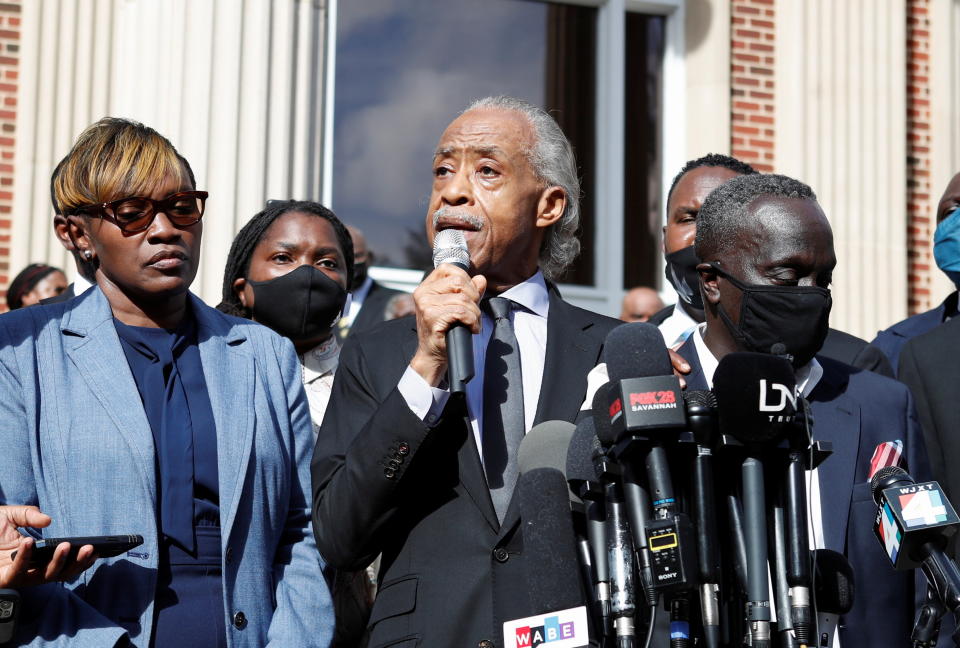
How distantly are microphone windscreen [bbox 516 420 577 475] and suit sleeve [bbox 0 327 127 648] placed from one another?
116cm

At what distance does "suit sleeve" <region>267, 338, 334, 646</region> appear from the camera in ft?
12.5

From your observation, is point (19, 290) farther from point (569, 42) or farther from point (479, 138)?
point (569, 42)

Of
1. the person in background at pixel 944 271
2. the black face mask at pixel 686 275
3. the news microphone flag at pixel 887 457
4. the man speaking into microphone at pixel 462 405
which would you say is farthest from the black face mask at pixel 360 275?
the news microphone flag at pixel 887 457

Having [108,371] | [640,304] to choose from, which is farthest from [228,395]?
[640,304]

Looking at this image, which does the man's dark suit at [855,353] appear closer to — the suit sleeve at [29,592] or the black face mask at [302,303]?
the black face mask at [302,303]

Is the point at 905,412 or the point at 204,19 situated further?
the point at 204,19

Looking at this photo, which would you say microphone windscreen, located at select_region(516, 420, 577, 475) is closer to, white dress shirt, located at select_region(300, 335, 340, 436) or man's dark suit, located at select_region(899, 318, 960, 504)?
white dress shirt, located at select_region(300, 335, 340, 436)

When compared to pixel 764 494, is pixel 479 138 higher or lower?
higher

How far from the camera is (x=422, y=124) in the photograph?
11352mm

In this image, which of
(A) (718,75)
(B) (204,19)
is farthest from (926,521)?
(A) (718,75)

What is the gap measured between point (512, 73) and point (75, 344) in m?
8.24

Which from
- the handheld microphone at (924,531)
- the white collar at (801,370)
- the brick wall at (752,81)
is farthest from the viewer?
the brick wall at (752,81)

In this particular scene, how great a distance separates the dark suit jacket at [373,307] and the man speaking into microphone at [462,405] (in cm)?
424

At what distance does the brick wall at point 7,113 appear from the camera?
356 inches
